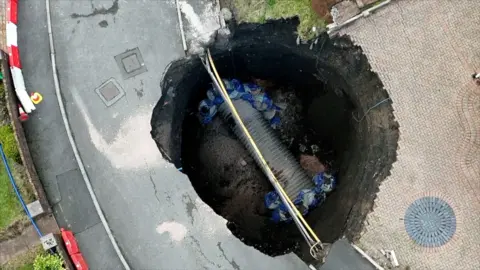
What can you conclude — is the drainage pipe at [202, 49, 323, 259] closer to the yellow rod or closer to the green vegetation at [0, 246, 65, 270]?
the yellow rod

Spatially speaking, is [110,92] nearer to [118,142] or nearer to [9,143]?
[118,142]

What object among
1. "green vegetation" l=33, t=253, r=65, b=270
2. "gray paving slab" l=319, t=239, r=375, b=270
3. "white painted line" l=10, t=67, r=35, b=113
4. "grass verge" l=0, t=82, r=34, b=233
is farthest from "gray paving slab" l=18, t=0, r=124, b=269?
"gray paving slab" l=319, t=239, r=375, b=270

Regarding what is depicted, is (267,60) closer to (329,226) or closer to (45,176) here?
(329,226)

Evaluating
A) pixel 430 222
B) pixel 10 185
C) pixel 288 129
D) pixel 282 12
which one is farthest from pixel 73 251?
pixel 430 222

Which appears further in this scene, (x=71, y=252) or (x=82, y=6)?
(x=82, y=6)

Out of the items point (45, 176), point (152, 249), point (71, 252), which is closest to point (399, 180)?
point (152, 249)
